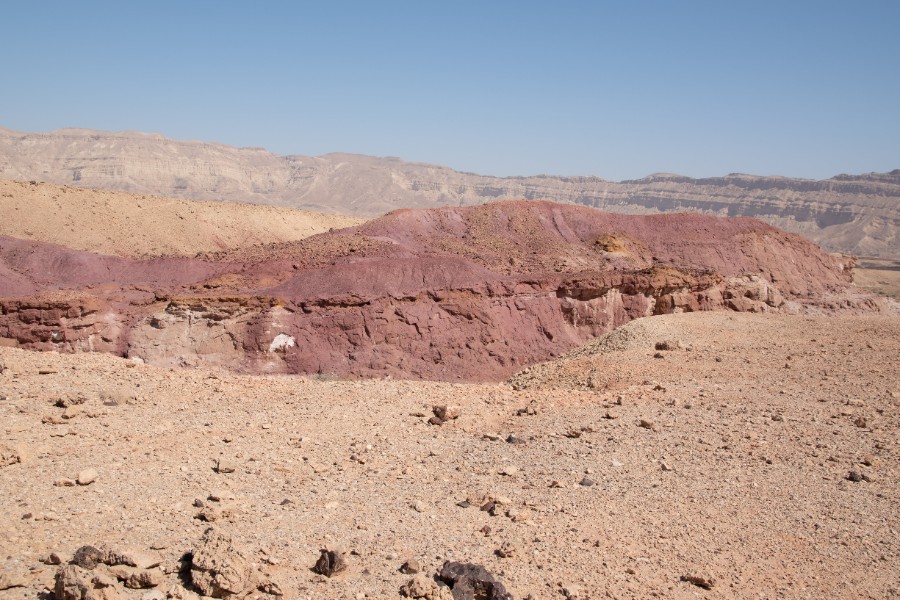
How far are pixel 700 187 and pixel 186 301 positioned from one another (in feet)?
408

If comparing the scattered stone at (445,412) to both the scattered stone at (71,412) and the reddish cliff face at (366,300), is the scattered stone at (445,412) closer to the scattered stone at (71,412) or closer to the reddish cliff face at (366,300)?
the scattered stone at (71,412)

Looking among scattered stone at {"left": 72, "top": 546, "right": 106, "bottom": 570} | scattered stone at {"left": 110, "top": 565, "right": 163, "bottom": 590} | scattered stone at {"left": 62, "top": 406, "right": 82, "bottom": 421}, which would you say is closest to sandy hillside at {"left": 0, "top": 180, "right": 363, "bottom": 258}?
scattered stone at {"left": 62, "top": 406, "right": 82, "bottom": 421}

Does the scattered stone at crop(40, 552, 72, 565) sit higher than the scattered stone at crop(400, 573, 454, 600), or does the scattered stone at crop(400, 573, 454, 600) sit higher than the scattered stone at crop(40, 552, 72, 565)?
the scattered stone at crop(40, 552, 72, 565)

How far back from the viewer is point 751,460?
7.54 metres

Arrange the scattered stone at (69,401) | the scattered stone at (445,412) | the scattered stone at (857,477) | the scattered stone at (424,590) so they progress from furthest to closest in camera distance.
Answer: the scattered stone at (445,412) → the scattered stone at (69,401) → the scattered stone at (857,477) → the scattered stone at (424,590)

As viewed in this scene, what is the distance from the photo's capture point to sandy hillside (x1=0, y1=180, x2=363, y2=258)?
31500 millimetres

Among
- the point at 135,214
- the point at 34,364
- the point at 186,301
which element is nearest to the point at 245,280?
the point at 186,301

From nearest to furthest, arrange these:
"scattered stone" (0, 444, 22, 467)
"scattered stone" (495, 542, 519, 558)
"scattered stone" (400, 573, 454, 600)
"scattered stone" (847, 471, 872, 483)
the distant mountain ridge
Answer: "scattered stone" (400, 573, 454, 600) → "scattered stone" (495, 542, 519, 558) → "scattered stone" (0, 444, 22, 467) → "scattered stone" (847, 471, 872, 483) → the distant mountain ridge

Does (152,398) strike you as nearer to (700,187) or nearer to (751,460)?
(751,460)

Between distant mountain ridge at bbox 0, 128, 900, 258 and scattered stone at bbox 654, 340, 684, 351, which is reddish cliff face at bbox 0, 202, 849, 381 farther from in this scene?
distant mountain ridge at bbox 0, 128, 900, 258

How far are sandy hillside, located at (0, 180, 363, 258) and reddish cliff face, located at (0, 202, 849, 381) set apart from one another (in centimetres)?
1069

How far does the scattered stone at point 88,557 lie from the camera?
189 inches

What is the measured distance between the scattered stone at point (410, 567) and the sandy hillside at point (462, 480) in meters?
0.08

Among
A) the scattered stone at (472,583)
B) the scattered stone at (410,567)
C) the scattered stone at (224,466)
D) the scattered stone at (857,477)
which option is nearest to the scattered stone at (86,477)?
the scattered stone at (224,466)
